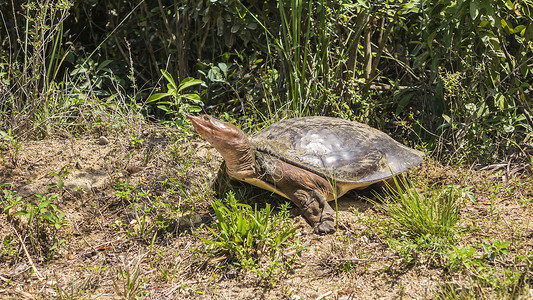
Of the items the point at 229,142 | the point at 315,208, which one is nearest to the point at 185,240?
the point at 229,142

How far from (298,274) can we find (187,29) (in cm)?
316

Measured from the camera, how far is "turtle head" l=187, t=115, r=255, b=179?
3.15m

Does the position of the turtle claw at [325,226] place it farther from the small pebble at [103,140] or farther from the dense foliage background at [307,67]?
the small pebble at [103,140]

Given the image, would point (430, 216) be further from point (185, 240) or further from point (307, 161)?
point (185, 240)

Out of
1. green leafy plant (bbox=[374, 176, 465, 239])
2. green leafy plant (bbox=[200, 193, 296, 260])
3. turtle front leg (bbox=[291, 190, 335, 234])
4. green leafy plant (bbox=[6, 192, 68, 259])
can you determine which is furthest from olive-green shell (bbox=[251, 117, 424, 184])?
green leafy plant (bbox=[6, 192, 68, 259])

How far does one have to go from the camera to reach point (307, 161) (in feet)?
10.9

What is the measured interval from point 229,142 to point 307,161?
526 mm

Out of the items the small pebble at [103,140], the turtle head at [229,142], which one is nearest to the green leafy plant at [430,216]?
the turtle head at [229,142]

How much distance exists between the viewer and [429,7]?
4098 mm

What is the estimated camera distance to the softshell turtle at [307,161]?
3227 millimetres

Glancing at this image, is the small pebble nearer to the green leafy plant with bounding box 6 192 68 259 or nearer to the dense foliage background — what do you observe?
the dense foliage background

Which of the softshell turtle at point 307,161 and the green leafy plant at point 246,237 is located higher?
the softshell turtle at point 307,161

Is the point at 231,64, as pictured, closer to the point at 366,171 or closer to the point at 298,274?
the point at 366,171

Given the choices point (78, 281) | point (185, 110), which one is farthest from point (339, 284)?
point (185, 110)
